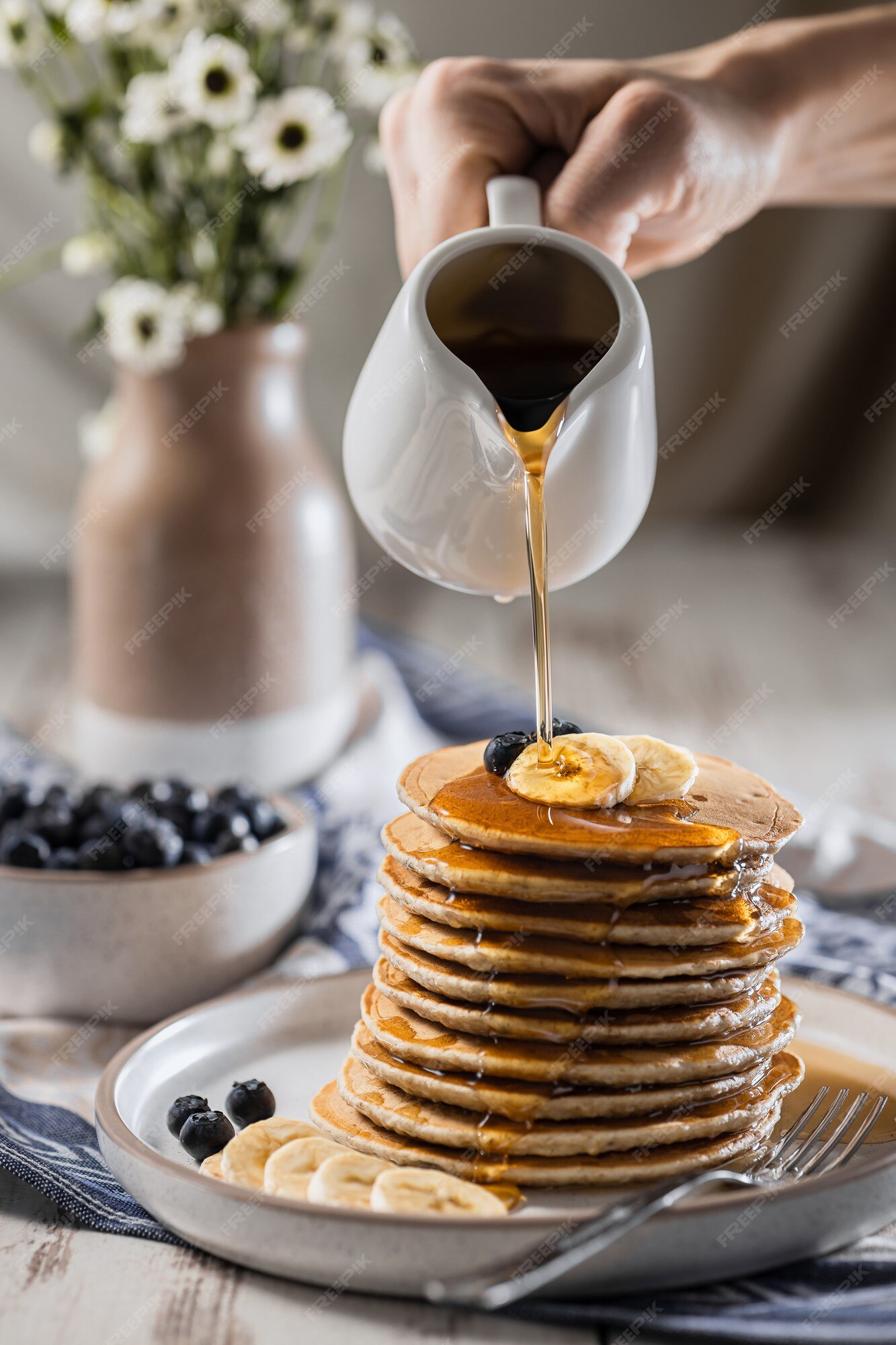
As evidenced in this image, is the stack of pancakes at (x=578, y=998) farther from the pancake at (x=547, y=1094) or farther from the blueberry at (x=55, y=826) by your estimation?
the blueberry at (x=55, y=826)

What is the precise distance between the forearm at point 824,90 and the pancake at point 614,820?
3.03 feet

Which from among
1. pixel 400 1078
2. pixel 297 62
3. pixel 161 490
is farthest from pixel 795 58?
pixel 297 62

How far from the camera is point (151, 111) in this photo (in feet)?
6.06

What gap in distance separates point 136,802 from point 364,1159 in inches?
26.1

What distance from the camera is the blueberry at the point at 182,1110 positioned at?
1209 millimetres

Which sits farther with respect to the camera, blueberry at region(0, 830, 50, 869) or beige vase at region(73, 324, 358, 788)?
beige vase at region(73, 324, 358, 788)

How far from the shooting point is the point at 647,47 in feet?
12.1

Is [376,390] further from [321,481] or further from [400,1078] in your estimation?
[321,481]

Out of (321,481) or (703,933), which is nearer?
(703,933)
